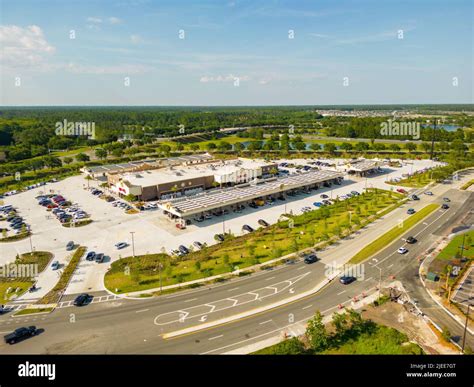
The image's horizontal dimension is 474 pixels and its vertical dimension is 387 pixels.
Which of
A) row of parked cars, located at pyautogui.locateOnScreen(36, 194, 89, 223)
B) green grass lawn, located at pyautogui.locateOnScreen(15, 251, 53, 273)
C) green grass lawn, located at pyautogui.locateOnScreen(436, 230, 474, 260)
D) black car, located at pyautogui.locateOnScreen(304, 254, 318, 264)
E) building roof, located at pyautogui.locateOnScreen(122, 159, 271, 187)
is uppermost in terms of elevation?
building roof, located at pyautogui.locateOnScreen(122, 159, 271, 187)

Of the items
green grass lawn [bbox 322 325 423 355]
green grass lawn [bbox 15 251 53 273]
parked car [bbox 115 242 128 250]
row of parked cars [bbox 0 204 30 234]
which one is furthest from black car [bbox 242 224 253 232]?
row of parked cars [bbox 0 204 30 234]

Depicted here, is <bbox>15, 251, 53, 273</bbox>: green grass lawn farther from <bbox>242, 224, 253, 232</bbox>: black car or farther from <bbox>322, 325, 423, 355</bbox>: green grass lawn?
<bbox>322, 325, 423, 355</bbox>: green grass lawn

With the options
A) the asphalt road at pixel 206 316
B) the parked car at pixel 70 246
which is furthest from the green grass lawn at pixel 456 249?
the parked car at pixel 70 246

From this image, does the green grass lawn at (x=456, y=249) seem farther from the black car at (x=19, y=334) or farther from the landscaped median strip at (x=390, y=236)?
the black car at (x=19, y=334)

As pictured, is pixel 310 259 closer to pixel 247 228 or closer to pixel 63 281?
pixel 247 228

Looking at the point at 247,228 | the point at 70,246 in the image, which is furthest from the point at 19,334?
the point at 247,228

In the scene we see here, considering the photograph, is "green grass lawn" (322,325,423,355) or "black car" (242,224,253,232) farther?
"black car" (242,224,253,232)
